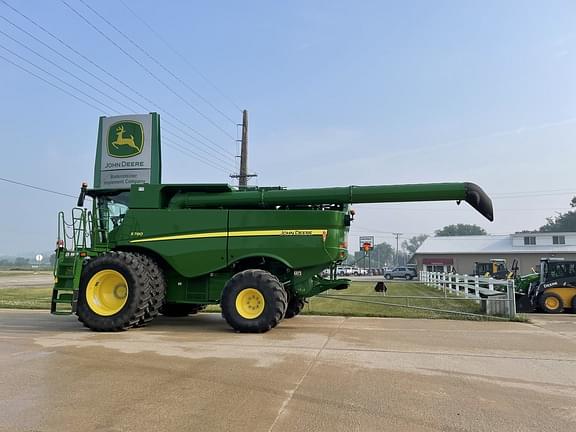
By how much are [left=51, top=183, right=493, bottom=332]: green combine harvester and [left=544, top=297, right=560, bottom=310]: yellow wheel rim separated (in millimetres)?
8336

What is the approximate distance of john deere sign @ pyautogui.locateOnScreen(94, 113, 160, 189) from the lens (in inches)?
736

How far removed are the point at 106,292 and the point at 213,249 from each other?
99.8 inches

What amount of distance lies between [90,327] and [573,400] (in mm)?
8705

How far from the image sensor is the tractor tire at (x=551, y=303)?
1648cm

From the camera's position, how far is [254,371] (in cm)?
643

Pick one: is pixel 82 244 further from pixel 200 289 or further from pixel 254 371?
pixel 254 371

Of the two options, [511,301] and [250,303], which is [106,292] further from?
[511,301]

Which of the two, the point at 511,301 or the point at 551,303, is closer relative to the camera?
the point at 511,301

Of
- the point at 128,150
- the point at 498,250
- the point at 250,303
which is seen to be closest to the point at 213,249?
the point at 250,303

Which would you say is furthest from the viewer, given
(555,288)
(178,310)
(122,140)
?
(122,140)

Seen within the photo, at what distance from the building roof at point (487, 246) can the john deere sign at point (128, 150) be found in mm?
45789

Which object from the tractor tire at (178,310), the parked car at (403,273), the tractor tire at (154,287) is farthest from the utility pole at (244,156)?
the parked car at (403,273)

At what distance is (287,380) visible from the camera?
5.95 m

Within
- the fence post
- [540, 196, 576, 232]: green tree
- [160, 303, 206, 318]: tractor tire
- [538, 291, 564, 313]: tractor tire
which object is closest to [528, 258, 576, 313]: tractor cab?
[538, 291, 564, 313]: tractor tire
